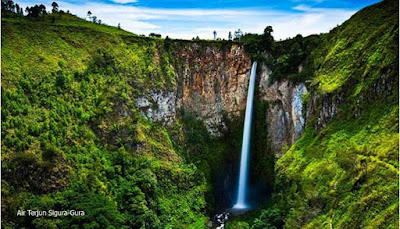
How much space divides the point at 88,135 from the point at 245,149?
47.7 ft

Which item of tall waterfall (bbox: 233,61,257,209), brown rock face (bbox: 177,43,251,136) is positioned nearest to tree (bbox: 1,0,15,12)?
brown rock face (bbox: 177,43,251,136)

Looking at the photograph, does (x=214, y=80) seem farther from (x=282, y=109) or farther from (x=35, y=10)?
(x=35, y=10)

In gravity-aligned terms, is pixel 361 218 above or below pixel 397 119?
below

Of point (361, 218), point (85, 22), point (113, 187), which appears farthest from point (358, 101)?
point (85, 22)

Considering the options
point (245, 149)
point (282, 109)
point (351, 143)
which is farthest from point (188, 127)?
point (351, 143)

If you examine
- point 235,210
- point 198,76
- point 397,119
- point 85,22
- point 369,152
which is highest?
point 85,22

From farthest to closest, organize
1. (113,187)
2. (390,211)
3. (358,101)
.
A: (113,187), (358,101), (390,211)

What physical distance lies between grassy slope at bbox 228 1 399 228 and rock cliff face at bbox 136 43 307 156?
5.92 meters

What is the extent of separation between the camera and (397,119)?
21.5m

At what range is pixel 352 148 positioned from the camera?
23.5m

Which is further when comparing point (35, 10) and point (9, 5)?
point (9, 5)

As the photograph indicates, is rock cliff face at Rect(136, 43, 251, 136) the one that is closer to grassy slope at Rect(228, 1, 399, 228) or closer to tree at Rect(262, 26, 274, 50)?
tree at Rect(262, 26, 274, 50)

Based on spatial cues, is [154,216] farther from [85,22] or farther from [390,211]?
[85,22]

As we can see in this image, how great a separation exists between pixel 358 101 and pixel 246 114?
13887mm
